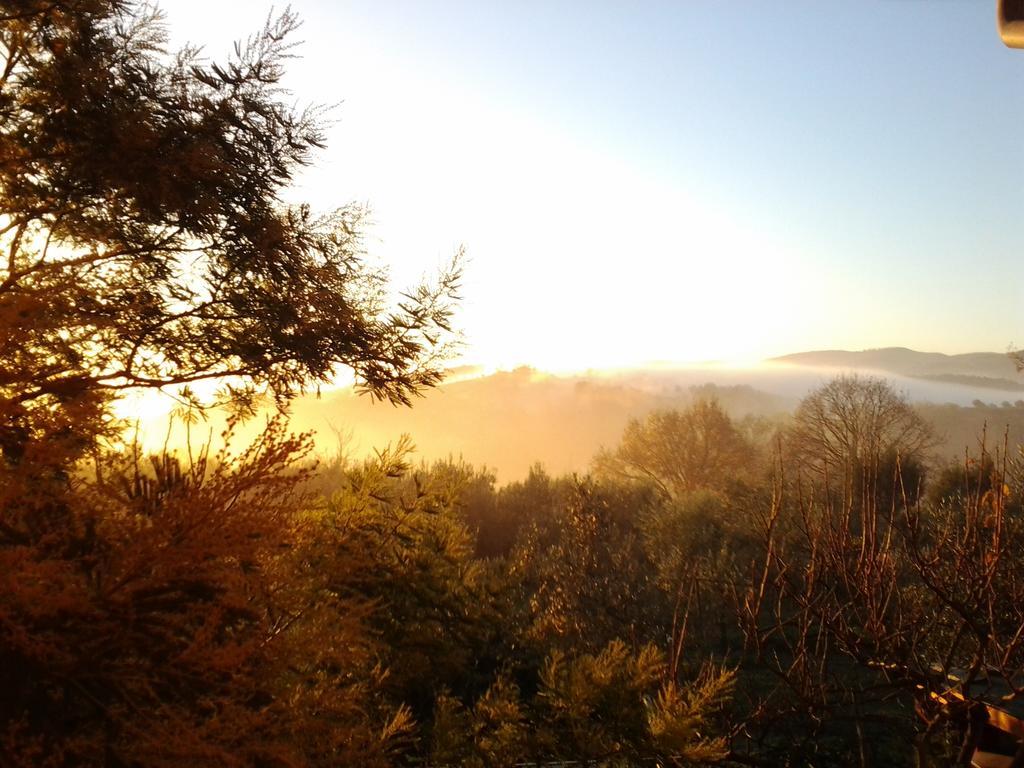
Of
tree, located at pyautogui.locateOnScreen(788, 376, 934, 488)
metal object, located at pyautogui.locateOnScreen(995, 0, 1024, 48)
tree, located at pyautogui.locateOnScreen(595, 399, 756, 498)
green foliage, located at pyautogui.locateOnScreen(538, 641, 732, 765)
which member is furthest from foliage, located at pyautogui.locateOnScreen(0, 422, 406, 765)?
tree, located at pyautogui.locateOnScreen(595, 399, 756, 498)

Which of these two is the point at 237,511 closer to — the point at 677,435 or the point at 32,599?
the point at 32,599

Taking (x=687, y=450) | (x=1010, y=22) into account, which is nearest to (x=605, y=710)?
(x=1010, y=22)

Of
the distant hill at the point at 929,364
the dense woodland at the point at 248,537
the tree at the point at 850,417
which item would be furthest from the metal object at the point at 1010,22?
the distant hill at the point at 929,364

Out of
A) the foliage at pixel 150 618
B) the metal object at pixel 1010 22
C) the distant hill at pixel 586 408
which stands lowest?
the distant hill at pixel 586 408

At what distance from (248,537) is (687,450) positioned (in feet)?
100

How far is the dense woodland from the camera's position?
12.1ft

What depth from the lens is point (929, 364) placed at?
16225cm

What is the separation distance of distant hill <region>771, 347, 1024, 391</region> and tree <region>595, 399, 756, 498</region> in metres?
106

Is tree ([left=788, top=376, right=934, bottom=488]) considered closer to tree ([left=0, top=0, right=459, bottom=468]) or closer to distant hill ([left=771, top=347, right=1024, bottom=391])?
tree ([left=0, top=0, right=459, bottom=468])

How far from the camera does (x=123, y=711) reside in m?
3.62

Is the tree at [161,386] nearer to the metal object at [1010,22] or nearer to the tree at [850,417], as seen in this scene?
the metal object at [1010,22]

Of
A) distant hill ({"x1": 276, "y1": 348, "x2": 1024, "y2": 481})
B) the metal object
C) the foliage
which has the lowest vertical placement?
distant hill ({"x1": 276, "y1": 348, "x2": 1024, "y2": 481})

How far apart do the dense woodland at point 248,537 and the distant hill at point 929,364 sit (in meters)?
135

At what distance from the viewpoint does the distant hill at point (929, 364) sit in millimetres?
134375
